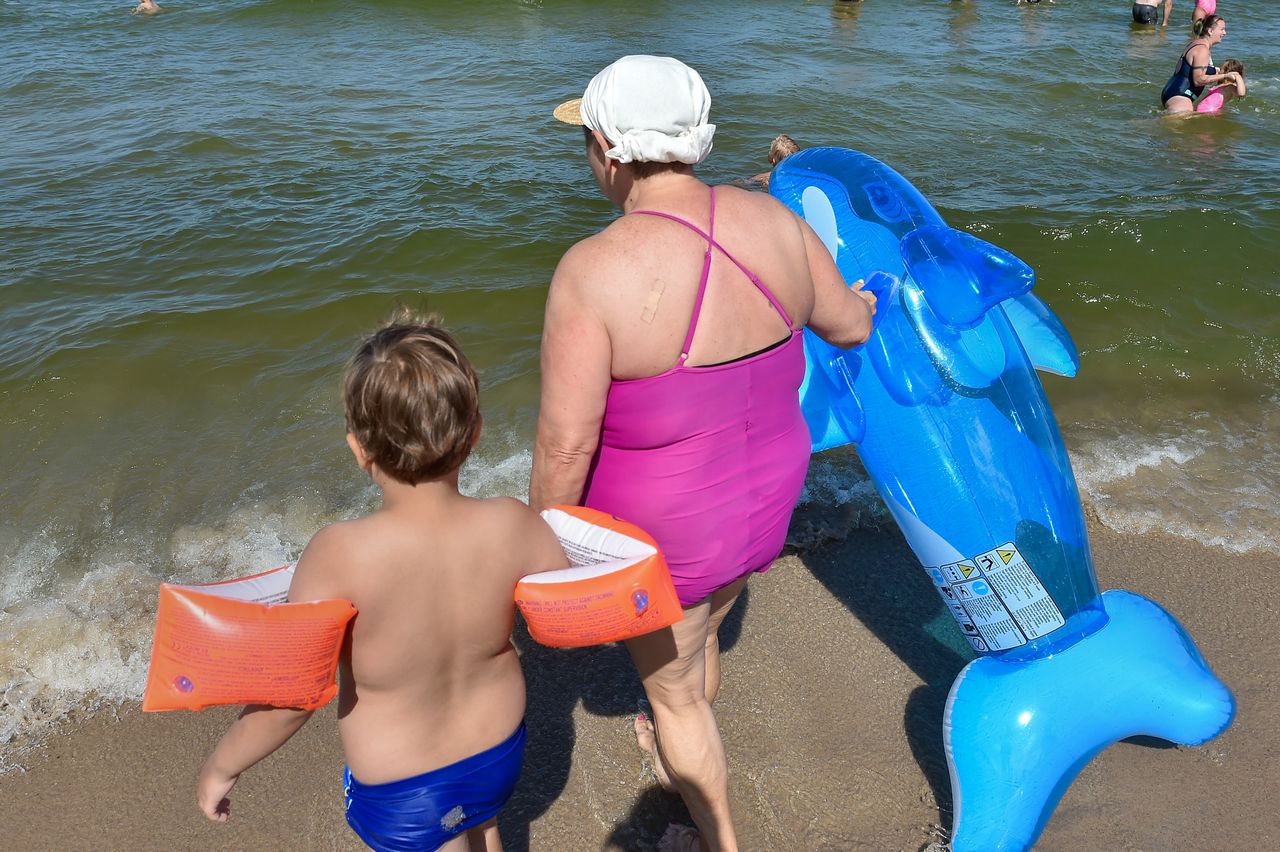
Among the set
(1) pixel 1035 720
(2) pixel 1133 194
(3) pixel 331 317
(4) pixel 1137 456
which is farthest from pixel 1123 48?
(1) pixel 1035 720

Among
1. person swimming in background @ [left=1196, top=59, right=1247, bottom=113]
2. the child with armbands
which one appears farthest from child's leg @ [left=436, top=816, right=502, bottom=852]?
person swimming in background @ [left=1196, top=59, right=1247, bottom=113]

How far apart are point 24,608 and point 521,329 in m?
3.35

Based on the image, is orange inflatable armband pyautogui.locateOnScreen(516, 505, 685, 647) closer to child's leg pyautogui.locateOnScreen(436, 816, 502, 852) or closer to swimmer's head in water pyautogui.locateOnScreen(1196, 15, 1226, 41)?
child's leg pyautogui.locateOnScreen(436, 816, 502, 852)

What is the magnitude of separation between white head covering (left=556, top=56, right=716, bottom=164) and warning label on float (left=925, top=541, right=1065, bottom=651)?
5.18ft

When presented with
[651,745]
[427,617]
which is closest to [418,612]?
[427,617]

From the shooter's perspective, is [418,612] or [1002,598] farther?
[1002,598]

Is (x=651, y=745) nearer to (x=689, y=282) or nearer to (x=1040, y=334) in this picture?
(x=689, y=282)

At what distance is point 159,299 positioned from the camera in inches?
262

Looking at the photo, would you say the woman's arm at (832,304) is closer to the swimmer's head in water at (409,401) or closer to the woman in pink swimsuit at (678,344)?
the woman in pink swimsuit at (678,344)

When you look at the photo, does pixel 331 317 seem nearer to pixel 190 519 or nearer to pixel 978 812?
pixel 190 519

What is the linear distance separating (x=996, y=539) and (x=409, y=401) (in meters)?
1.90

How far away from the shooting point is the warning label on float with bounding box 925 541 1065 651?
9.12 feet

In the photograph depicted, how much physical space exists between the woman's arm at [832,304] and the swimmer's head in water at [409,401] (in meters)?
0.90

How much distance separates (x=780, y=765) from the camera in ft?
10.1
